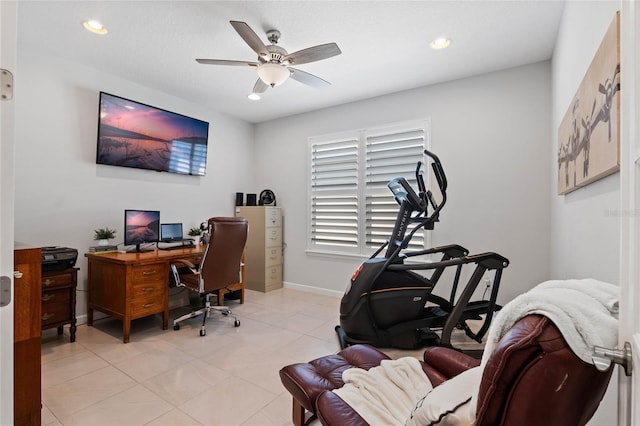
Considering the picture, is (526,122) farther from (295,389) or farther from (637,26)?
(295,389)

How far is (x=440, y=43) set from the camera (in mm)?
2723

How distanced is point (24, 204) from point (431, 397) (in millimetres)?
3728

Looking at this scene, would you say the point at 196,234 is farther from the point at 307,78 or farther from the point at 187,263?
the point at 307,78

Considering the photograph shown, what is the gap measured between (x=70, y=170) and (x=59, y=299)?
1.33 m

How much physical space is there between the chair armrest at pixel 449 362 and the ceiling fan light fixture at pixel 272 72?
233 centimetres

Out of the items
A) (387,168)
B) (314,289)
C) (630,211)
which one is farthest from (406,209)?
(314,289)

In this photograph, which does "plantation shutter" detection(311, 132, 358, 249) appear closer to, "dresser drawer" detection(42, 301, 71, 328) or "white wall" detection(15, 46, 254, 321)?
"white wall" detection(15, 46, 254, 321)

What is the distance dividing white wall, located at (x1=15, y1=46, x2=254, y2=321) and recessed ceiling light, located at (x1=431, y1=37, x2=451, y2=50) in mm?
3302

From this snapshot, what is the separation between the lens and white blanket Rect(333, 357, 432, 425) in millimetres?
1181

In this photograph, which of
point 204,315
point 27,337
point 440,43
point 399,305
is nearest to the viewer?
point 27,337

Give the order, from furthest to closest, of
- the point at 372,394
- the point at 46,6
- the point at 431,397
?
the point at 46,6, the point at 372,394, the point at 431,397

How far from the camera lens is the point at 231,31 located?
256cm

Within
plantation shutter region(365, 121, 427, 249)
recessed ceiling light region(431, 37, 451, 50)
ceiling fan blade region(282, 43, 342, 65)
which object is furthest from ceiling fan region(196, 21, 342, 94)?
plantation shutter region(365, 121, 427, 249)

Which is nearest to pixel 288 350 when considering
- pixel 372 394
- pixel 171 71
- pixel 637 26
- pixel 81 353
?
pixel 372 394
